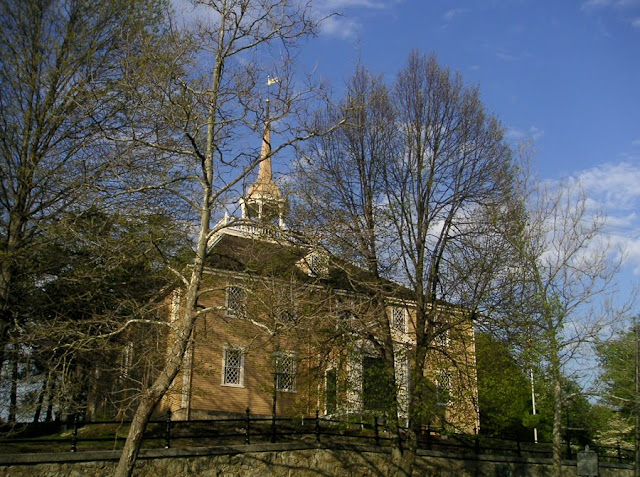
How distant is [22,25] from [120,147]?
5.42 metres

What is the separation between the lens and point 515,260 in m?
18.1

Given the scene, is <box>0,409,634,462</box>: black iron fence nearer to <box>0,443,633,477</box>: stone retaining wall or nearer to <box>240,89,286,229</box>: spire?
<box>0,443,633,477</box>: stone retaining wall

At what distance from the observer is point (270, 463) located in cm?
1541

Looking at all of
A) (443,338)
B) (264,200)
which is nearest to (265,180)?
(264,200)

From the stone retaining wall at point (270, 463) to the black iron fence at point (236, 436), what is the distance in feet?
0.99

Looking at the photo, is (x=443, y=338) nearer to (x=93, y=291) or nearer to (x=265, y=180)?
(x=265, y=180)

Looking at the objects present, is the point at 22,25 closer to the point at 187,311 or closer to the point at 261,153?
the point at 261,153

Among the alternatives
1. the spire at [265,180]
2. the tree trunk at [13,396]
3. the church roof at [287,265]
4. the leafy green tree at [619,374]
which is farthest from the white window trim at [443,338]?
the tree trunk at [13,396]

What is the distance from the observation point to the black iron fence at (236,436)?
14.0m

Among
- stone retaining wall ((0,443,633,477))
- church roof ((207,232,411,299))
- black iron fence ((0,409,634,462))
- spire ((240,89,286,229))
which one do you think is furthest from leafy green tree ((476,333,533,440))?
spire ((240,89,286,229))

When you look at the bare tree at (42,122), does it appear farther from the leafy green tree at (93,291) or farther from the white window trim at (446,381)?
the white window trim at (446,381)

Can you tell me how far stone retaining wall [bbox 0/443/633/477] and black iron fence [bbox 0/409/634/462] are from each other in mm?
302

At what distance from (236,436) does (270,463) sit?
1.28m

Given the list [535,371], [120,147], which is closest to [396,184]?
[535,371]
